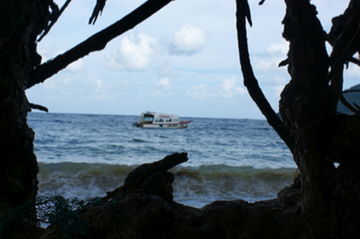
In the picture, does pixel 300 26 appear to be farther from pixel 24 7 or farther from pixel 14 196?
pixel 14 196

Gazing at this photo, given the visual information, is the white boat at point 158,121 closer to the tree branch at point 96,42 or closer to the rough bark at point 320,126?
the tree branch at point 96,42

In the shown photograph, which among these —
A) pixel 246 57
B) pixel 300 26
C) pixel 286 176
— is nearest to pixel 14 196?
pixel 246 57

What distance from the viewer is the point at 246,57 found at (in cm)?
234

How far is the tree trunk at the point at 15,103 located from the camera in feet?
7.98

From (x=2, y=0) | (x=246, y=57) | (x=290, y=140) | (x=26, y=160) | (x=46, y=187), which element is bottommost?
(x=46, y=187)

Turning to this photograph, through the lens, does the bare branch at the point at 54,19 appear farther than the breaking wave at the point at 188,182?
No

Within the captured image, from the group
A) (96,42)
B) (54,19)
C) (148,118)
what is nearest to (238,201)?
(96,42)

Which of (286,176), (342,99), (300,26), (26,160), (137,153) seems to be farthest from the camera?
(137,153)

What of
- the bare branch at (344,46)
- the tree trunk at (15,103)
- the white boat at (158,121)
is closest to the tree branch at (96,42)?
the tree trunk at (15,103)

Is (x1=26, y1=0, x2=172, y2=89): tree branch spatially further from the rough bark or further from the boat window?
the boat window

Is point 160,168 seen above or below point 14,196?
above

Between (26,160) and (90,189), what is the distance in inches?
299

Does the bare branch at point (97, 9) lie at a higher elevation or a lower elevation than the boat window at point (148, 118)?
higher

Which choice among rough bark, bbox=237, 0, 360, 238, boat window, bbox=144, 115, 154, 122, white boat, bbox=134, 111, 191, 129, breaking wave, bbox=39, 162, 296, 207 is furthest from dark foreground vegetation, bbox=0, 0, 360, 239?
boat window, bbox=144, 115, 154, 122
